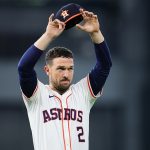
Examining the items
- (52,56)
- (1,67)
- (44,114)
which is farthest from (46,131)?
(1,67)

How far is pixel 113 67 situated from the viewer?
1488 centimetres

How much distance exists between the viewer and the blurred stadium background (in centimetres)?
1481

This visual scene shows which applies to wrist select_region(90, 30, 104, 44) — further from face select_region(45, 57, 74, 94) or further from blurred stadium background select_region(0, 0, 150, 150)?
blurred stadium background select_region(0, 0, 150, 150)

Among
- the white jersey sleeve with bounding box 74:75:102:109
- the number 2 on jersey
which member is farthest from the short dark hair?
the number 2 on jersey

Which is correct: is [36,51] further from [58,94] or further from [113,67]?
[113,67]

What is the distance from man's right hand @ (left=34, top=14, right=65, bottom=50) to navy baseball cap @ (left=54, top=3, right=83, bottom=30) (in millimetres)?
86

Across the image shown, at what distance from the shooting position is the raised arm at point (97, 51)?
21.1 feet

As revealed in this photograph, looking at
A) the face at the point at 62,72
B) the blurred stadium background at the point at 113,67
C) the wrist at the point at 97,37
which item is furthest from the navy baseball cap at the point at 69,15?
the blurred stadium background at the point at 113,67

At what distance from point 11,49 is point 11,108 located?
3.70ft

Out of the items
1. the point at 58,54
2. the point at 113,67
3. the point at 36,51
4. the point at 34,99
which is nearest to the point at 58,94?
the point at 34,99

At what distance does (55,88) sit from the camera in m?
6.61

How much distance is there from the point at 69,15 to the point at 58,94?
0.65 meters

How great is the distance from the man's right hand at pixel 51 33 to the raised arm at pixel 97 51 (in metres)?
0.16

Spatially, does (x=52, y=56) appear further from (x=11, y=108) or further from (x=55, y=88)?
(x=11, y=108)
